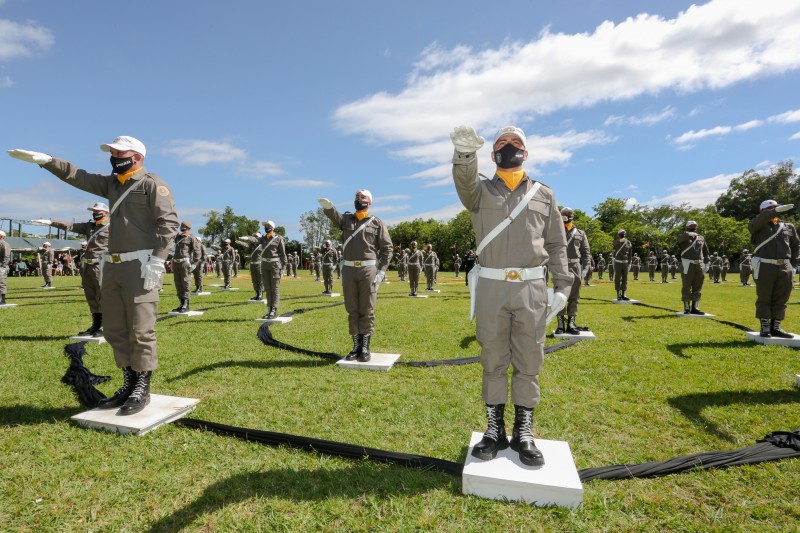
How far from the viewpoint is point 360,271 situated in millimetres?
6516

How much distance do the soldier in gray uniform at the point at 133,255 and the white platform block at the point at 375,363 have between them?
264cm

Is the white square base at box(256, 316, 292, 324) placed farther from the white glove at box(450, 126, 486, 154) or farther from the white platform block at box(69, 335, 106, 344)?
the white glove at box(450, 126, 486, 154)

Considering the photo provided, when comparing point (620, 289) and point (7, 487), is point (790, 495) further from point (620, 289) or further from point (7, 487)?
point (620, 289)

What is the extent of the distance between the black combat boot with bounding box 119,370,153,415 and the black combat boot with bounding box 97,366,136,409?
63mm

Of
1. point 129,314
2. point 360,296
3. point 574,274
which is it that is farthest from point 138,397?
point 574,274

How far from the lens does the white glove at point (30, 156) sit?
400 cm

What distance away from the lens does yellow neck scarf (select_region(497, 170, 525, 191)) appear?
3.30m

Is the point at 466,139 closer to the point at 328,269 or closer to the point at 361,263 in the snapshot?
the point at 361,263

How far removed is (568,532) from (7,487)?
394 centimetres

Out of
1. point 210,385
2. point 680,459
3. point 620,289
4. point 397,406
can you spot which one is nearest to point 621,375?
point 680,459

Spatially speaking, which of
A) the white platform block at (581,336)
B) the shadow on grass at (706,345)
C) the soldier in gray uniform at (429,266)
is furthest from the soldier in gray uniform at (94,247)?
the soldier in gray uniform at (429,266)

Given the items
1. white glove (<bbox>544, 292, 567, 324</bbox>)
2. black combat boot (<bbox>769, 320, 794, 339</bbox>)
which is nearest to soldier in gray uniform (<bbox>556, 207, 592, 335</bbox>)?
black combat boot (<bbox>769, 320, 794, 339</bbox>)

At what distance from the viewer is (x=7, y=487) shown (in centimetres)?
298

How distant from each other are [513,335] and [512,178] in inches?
49.9
